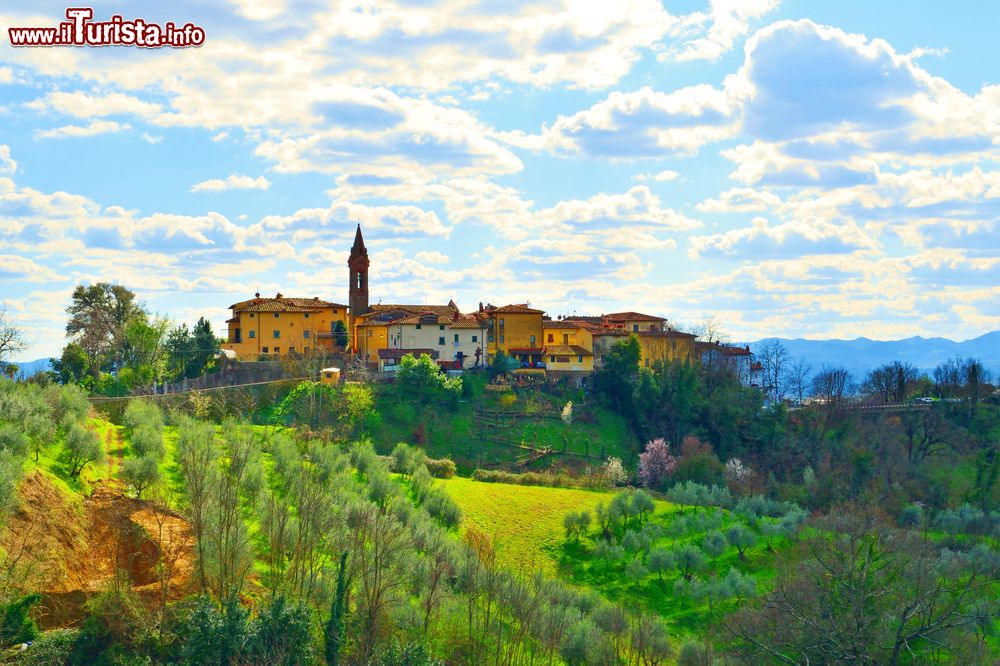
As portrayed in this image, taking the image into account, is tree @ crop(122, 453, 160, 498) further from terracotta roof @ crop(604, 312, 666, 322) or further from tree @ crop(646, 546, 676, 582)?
terracotta roof @ crop(604, 312, 666, 322)

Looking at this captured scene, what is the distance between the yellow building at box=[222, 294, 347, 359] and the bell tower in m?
4.79

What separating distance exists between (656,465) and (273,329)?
32024mm

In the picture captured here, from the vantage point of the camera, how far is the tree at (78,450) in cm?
3096

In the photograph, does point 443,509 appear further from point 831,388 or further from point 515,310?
point 831,388

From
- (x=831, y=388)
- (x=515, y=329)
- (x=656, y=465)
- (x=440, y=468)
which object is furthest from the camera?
(x=831, y=388)

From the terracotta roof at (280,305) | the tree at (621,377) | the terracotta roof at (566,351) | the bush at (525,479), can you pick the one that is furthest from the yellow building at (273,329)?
the bush at (525,479)

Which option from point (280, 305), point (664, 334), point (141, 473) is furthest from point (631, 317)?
point (141, 473)

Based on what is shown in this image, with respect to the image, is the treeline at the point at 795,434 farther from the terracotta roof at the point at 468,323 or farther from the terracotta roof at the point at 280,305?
the terracotta roof at the point at 280,305

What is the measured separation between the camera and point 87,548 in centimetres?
2705

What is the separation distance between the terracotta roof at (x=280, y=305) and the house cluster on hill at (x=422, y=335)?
0.25 feet

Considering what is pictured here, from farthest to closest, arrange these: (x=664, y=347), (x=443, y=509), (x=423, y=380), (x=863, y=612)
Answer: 1. (x=664, y=347)
2. (x=423, y=380)
3. (x=443, y=509)
4. (x=863, y=612)

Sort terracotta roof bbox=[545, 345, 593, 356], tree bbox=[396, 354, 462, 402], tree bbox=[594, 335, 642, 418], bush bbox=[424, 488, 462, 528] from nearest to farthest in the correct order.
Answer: bush bbox=[424, 488, 462, 528], tree bbox=[396, 354, 462, 402], tree bbox=[594, 335, 642, 418], terracotta roof bbox=[545, 345, 593, 356]

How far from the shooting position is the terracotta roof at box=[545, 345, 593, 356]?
242ft

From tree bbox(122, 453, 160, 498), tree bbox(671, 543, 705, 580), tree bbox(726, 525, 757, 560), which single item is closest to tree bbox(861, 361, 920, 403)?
tree bbox(726, 525, 757, 560)
